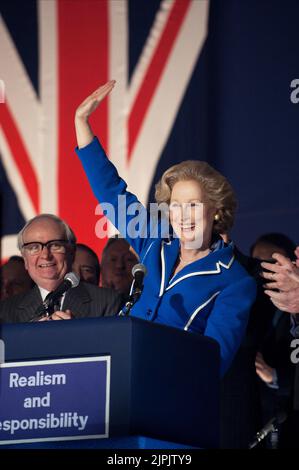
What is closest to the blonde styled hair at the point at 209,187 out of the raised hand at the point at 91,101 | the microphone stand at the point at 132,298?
the raised hand at the point at 91,101

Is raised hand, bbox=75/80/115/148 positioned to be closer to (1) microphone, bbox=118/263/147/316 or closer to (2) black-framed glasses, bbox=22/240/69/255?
(2) black-framed glasses, bbox=22/240/69/255

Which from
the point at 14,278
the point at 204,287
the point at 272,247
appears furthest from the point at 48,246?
the point at 14,278

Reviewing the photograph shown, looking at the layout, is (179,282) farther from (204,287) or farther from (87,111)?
(87,111)

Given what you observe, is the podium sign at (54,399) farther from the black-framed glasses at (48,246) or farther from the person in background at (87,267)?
the person in background at (87,267)

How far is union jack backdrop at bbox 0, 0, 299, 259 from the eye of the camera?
17.9 feet

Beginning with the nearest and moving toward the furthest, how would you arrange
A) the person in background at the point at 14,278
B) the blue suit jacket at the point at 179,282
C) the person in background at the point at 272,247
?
the blue suit jacket at the point at 179,282 → the person in background at the point at 272,247 → the person in background at the point at 14,278

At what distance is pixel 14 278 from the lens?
17.8 ft

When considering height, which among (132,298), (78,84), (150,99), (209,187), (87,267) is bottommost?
(132,298)

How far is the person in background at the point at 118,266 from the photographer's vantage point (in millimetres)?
5039

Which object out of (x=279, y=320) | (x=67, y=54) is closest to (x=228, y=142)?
(x=67, y=54)

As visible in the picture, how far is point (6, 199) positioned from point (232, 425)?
2.47 meters

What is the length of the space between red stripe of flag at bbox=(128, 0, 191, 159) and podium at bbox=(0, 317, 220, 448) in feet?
9.97

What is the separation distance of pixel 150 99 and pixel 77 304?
1937 millimetres

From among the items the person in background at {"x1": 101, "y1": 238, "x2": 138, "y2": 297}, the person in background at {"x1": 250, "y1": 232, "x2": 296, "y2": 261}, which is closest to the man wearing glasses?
the person in background at {"x1": 101, "y1": 238, "x2": 138, "y2": 297}
